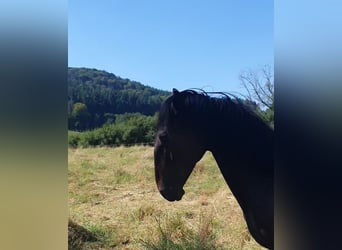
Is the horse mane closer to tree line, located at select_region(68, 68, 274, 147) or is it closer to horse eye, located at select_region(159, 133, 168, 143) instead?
tree line, located at select_region(68, 68, 274, 147)

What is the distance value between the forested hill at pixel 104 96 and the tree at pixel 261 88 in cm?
45

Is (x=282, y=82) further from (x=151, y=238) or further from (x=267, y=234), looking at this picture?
(x=151, y=238)

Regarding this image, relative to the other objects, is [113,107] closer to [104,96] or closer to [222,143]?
[104,96]

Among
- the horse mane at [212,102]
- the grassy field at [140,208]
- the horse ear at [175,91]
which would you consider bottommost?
the grassy field at [140,208]

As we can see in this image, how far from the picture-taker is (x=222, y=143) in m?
1.93

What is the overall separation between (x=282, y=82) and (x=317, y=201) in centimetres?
58

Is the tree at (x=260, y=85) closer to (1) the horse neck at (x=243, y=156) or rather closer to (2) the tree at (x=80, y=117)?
(1) the horse neck at (x=243, y=156)

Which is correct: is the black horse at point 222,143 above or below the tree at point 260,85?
below

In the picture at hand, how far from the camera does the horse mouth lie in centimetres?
197

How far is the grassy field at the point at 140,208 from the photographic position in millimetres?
1909

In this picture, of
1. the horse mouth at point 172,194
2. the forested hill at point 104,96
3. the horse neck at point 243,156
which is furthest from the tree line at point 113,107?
the horse mouth at point 172,194

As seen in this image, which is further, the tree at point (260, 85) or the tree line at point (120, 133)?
the tree line at point (120, 133)

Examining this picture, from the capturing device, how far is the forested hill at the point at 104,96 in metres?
1.99

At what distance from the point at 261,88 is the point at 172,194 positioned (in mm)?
783
